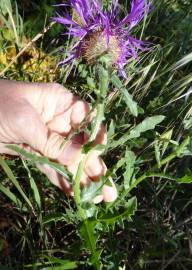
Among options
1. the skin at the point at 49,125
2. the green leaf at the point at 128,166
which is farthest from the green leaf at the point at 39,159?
the green leaf at the point at 128,166

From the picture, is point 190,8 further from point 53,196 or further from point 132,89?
point 53,196

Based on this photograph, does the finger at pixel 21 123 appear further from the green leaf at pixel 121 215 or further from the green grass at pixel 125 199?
the green leaf at pixel 121 215

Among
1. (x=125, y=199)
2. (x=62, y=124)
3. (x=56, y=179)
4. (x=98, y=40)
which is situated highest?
(x=98, y=40)

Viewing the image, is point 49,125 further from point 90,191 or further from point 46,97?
point 90,191

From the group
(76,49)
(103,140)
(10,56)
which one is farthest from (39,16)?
(103,140)

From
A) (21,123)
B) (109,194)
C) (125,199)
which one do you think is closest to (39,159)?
(21,123)

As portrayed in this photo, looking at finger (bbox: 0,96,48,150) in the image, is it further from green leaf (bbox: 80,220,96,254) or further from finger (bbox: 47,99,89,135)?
green leaf (bbox: 80,220,96,254)
